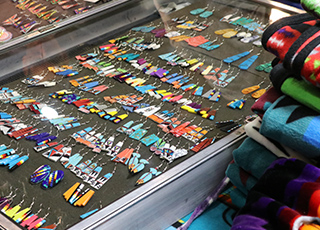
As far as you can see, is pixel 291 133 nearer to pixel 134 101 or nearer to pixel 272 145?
pixel 272 145

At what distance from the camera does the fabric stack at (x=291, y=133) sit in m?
0.81

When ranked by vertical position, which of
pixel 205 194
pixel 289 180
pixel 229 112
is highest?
pixel 289 180

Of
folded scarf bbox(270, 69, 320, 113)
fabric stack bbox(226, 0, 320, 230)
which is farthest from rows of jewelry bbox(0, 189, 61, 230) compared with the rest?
folded scarf bbox(270, 69, 320, 113)

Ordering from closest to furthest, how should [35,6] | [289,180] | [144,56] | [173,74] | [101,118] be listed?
[289,180]
[101,118]
[173,74]
[144,56]
[35,6]

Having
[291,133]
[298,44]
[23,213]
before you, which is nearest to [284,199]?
[291,133]

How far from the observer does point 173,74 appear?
4.78 feet

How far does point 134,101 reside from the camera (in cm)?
133

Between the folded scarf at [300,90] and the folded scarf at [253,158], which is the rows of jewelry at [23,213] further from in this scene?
the folded scarf at [300,90]

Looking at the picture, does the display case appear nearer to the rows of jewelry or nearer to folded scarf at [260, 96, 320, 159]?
the rows of jewelry

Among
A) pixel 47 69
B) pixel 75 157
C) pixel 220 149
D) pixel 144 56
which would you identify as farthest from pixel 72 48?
pixel 220 149

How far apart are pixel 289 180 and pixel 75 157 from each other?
546 millimetres

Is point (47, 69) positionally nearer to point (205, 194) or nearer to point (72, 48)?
point (72, 48)

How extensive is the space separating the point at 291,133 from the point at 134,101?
58 centimetres

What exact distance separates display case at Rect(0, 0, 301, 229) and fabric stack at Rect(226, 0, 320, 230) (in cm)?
25
